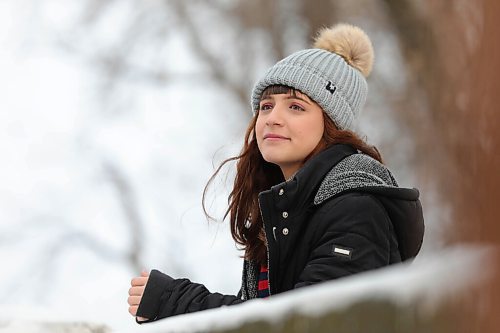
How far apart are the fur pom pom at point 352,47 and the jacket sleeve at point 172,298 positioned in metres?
0.74

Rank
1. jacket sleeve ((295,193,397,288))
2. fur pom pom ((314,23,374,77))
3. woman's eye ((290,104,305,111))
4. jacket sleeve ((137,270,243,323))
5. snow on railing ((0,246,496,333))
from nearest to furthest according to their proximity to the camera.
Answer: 1. snow on railing ((0,246,496,333))
2. jacket sleeve ((295,193,397,288))
3. jacket sleeve ((137,270,243,323))
4. woman's eye ((290,104,305,111))
5. fur pom pom ((314,23,374,77))

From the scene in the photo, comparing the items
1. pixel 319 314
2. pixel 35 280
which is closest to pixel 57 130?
pixel 35 280

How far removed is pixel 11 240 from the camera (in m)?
16.5

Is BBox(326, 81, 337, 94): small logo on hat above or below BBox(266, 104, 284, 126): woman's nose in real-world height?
above

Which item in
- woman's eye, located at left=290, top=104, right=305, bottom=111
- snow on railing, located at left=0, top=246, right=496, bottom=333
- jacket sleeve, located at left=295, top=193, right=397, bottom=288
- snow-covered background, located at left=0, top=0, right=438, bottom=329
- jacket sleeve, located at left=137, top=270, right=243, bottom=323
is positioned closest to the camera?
snow on railing, located at left=0, top=246, right=496, bottom=333

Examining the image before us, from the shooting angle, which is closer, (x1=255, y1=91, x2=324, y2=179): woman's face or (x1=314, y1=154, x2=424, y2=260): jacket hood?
(x1=314, y1=154, x2=424, y2=260): jacket hood

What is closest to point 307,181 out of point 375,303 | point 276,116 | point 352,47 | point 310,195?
point 310,195

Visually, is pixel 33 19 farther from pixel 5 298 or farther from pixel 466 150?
pixel 466 150

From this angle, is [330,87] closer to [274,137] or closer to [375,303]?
[274,137]

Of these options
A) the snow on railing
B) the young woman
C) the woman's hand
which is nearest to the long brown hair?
the young woman

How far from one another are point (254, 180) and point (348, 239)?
2.05ft

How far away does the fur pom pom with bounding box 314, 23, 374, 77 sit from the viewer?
2.95m

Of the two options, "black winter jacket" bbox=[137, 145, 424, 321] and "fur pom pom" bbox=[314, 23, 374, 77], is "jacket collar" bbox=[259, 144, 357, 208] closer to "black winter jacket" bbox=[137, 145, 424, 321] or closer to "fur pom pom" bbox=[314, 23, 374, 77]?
"black winter jacket" bbox=[137, 145, 424, 321]

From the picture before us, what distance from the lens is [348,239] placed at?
7.50ft
